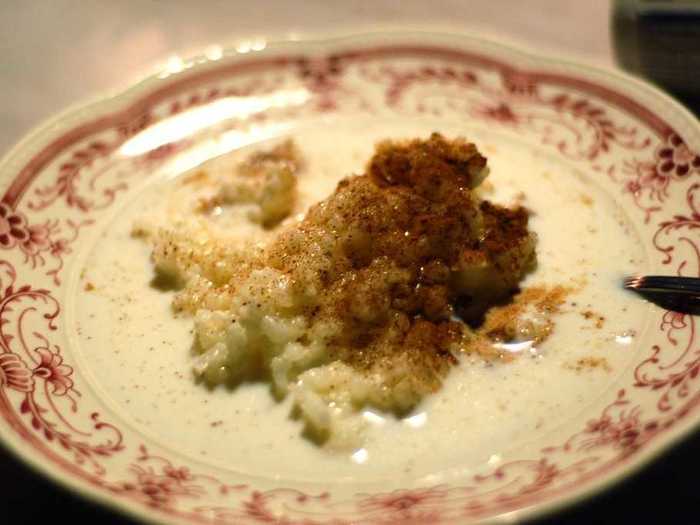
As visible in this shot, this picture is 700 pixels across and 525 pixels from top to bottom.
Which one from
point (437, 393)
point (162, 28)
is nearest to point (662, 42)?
Result: point (437, 393)

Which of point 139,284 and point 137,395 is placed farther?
point 139,284

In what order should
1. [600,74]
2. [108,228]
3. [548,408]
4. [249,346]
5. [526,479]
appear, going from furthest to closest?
[600,74], [108,228], [249,346], [548,408], [526,479]

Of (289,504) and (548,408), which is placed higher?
(548,408)

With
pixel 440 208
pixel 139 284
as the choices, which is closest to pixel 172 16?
pixel 139 284

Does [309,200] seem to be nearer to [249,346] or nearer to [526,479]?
[249,346]

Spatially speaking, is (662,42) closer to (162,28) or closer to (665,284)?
(665,284)

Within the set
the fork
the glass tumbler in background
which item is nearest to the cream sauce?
the fork

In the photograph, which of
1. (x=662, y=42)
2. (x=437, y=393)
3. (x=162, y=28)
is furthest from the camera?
(x=162, y=28)
